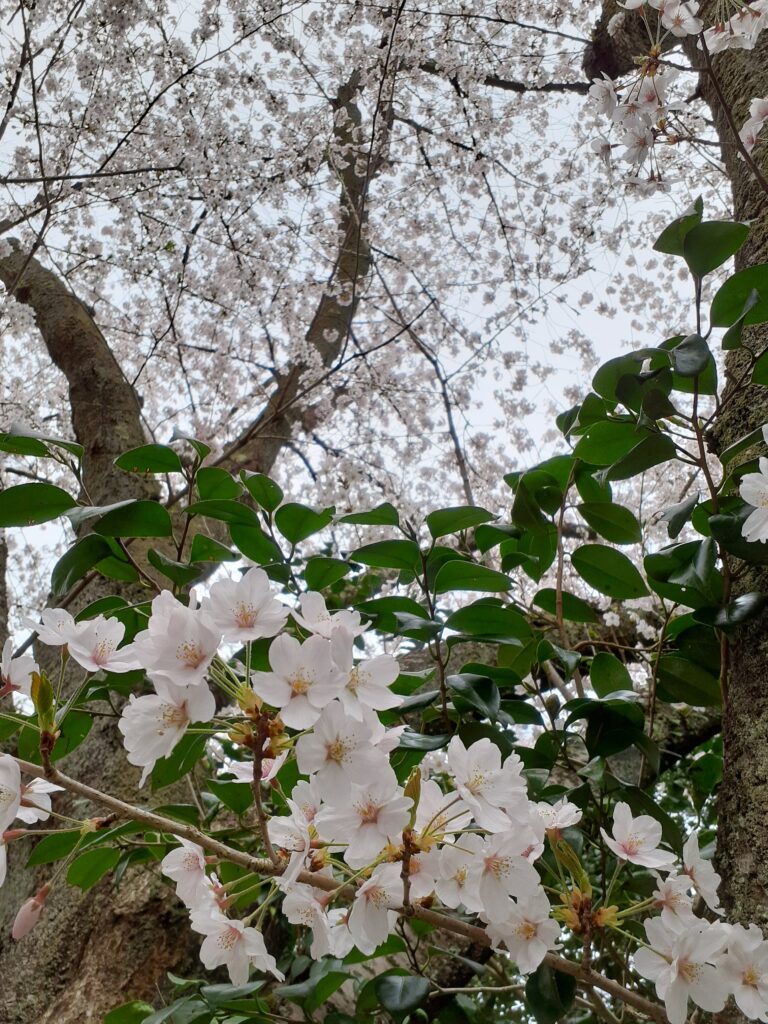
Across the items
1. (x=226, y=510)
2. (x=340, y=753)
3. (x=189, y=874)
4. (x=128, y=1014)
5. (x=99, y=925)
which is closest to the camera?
(x=340, y=753)

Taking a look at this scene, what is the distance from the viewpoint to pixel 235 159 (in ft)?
14.6

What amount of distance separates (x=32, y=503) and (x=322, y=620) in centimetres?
48

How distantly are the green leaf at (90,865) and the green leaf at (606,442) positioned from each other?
31.7 inches

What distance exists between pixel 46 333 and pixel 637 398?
3.32 metres

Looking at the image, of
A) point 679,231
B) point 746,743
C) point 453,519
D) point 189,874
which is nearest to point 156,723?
Answer: point 189,874

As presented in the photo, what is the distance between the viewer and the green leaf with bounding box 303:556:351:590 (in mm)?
1011

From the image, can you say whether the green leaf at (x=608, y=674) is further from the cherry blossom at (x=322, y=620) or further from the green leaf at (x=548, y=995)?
the cherry blossom at (x=322, y=620)

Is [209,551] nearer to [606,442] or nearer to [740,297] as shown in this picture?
[606,442]

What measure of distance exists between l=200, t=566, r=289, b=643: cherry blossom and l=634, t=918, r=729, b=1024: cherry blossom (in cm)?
46

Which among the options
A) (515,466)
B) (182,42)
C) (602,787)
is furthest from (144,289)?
(602,787)

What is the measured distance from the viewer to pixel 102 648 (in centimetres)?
73

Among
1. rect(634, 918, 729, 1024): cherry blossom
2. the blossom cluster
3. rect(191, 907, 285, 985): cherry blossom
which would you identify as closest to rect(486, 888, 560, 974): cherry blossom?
the blossom cluster

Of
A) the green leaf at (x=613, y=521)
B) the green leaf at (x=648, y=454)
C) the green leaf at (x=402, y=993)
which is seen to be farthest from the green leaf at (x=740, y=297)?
the green leaf at (x=402, y=993)

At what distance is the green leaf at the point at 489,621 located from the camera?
0.98 metres
